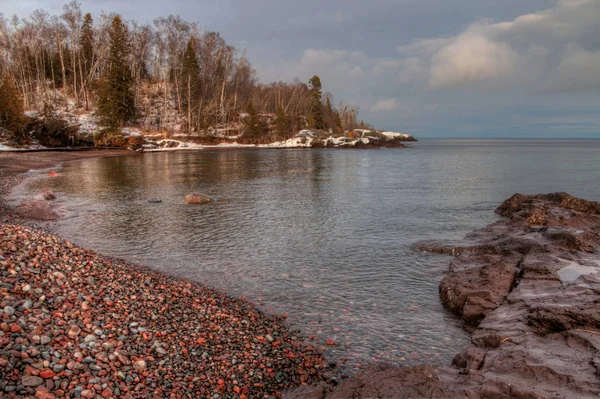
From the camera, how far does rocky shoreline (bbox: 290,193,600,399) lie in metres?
5.54

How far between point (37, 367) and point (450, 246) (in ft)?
46.6

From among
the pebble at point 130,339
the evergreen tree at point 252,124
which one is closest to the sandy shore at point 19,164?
the pebble at point 130,339

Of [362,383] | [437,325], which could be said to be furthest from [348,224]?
[362,383]

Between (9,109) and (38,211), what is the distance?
58.3 metres

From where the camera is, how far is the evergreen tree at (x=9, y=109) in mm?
63781

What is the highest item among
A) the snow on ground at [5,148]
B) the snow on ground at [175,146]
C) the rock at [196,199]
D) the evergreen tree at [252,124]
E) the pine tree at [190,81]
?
the pine tree at [190,81]

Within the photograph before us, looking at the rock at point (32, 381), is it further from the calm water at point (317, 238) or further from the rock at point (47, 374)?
the calm water at point (317, 238)

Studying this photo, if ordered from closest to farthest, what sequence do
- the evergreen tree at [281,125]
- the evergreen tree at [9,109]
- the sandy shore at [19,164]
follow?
the sandy shore at [19,164] < the evergreen tree at [9,109] < the evergreen tree at [281,125]

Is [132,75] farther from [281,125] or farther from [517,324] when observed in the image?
[517,324]

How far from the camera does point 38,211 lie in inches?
803

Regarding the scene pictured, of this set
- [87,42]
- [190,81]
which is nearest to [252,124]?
[190,81]

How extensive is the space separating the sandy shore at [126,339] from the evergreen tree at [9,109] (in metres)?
68.9

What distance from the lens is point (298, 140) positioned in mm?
107125

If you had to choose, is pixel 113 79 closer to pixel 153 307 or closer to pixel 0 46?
pixel 0 46
